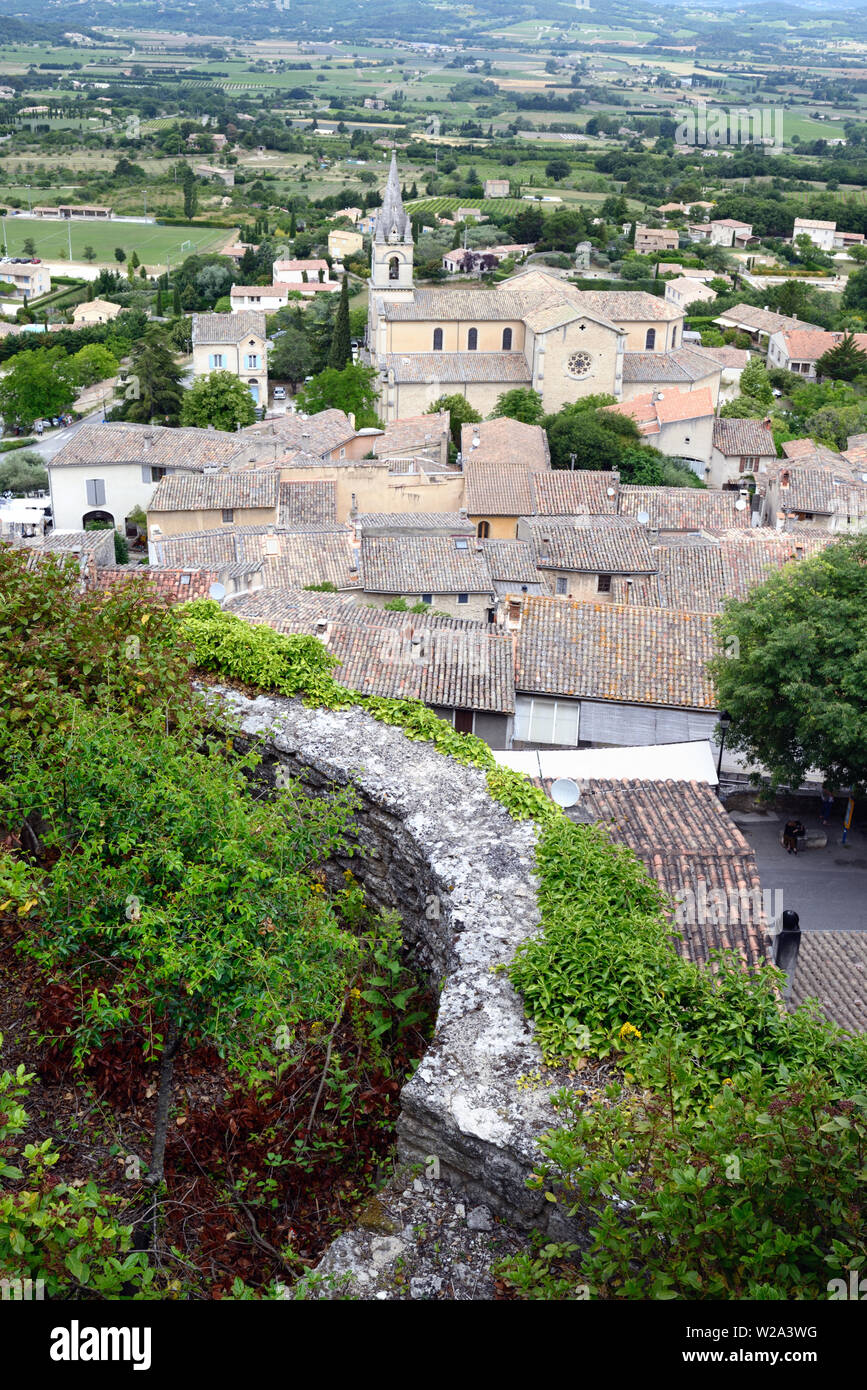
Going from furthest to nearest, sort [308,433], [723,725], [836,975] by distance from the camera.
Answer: [308,433] → [723,725] → [836,975]

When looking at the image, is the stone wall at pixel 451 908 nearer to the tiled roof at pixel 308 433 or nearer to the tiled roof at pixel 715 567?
the tiled roof at pixel 715 567

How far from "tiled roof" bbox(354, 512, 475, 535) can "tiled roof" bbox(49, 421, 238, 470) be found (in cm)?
902

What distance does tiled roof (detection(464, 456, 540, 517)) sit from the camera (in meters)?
37.5

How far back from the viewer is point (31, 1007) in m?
7.54

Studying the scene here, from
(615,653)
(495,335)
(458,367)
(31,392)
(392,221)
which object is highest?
(392,221)

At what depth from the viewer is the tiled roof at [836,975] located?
1154 cm

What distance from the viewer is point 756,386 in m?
62.6

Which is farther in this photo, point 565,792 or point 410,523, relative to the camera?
point 410,523

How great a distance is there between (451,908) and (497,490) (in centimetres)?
3193

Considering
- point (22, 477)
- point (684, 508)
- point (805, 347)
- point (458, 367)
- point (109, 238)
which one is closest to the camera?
point (684, 508)

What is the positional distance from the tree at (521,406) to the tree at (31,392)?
25617mm

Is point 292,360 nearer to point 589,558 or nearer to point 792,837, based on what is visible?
point 589,558

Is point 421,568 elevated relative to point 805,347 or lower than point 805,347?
lower

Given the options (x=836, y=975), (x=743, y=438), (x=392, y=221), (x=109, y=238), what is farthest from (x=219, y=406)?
(x=109, y=238)
